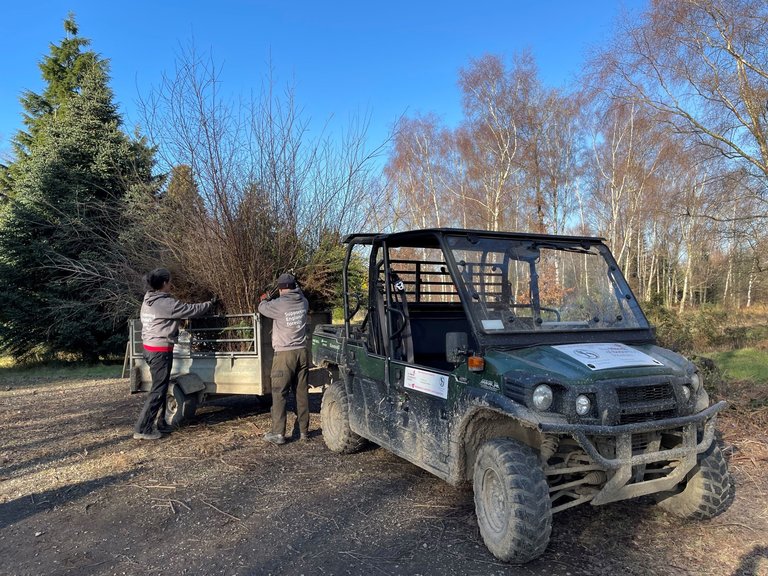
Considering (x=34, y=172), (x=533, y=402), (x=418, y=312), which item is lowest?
(x=533, y=402)

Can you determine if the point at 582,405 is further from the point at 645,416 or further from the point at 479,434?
the point at 479,434

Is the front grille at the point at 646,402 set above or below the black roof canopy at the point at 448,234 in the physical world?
below

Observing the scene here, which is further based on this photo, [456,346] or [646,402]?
[456,346]

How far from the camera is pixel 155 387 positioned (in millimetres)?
6195

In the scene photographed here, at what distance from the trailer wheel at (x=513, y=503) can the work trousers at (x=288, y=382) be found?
300 centimetres

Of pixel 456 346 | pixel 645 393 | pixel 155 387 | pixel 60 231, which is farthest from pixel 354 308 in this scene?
pixel 60 231

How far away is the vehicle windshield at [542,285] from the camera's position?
3.96 m

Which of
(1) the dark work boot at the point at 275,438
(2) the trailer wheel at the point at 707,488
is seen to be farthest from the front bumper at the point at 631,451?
(1) the dark work boot at the point at 275,438

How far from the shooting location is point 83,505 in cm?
439

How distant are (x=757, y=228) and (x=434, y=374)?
1431 cm

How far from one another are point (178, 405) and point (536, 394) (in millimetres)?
4824

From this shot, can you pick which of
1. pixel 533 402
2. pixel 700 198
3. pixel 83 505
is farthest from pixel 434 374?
pixel 700 198

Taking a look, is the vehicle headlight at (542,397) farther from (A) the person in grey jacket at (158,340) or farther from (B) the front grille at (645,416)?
(A) the person in grey jacket at (158,340)

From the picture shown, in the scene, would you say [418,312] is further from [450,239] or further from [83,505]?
[83,505]
